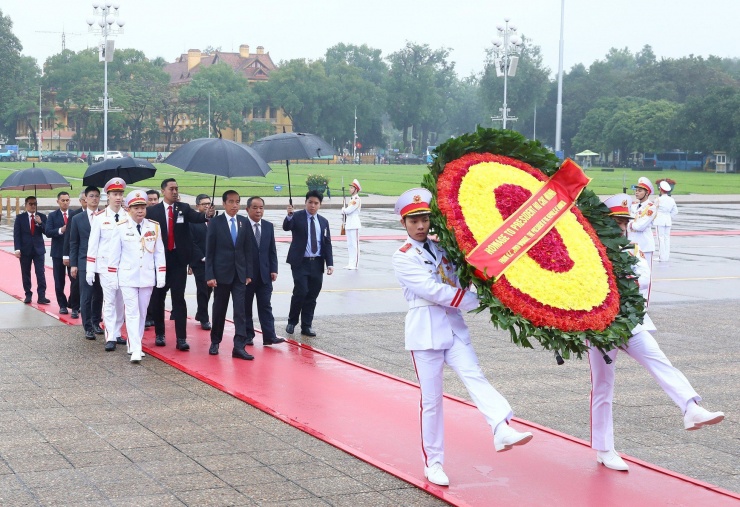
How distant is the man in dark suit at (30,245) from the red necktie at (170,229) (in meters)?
3.83

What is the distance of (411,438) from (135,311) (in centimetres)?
408

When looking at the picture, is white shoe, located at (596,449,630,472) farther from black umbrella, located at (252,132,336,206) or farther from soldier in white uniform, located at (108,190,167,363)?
black umbrella, located at (252,132,336,206)

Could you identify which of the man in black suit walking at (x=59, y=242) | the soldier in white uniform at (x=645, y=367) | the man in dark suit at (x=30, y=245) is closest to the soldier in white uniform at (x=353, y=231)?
the man in dark suit at (x=30, y=245)

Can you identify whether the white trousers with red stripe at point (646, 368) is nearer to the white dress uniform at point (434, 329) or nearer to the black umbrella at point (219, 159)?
the white dress uniform at point (434, 329)

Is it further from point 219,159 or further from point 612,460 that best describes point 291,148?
point 612,460

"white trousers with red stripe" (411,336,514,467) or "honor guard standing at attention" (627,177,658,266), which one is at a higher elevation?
"honor guard standing at attention" (627,177,658,266)

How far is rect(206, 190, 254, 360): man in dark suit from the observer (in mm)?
10391

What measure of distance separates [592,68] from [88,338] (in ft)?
399

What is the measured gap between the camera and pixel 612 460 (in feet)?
21.3

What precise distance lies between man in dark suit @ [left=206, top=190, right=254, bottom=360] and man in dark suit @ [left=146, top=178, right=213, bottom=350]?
631mm

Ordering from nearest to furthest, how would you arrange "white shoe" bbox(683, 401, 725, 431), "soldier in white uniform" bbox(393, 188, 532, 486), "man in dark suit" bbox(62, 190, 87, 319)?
"white shoe" bbox(683, 401, 725, 431)
"soldier in white uniform" bbox(393, 188, 532, 486)
"man in dark suit" bbox(62, 190, 87, 319)

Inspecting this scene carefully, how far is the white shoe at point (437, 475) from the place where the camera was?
240 inches

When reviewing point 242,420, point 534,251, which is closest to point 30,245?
point 242,420

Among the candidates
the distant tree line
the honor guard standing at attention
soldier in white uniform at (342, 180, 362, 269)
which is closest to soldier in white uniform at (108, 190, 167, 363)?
the honor guard standing at attention
